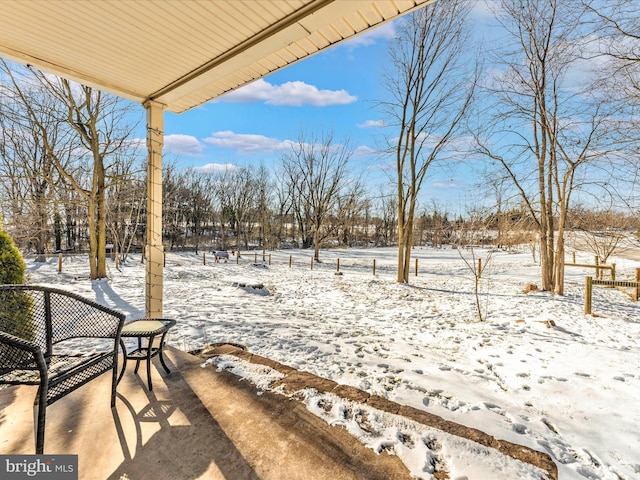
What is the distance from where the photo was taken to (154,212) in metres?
3.17

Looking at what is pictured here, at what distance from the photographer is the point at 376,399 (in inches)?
84.1

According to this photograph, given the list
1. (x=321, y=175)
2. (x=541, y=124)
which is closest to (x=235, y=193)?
(x=321, y=175)

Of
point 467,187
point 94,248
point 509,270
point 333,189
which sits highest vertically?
point 333,189

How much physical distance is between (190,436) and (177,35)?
2784mm

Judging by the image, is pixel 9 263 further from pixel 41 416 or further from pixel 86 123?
pixel 86 123

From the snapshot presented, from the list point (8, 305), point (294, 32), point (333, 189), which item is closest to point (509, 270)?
point (333, 189)

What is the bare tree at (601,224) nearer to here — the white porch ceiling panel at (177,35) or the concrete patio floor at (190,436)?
the white porch ceiling panel at (177,35)

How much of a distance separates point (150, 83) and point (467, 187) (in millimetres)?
7519

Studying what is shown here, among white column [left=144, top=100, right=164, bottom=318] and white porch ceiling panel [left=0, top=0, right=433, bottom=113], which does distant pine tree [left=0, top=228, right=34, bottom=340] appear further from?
white porch ceiling panel [left=0, top=0, right=433, bottom=113]

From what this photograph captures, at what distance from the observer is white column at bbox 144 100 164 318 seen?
316 centimetres

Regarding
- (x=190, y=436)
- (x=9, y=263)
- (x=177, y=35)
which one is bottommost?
(x=190, y=436)

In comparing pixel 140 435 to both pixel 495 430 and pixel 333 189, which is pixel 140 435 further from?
pixel 333 189

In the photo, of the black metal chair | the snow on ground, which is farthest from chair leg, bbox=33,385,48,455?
the snow on ground

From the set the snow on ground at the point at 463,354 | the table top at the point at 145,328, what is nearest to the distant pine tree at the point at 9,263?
the table top at the point at 145,328
